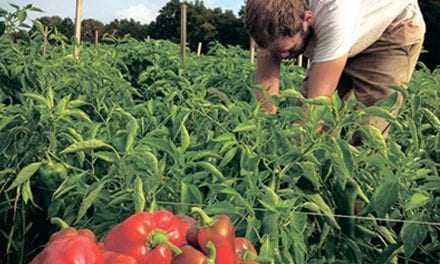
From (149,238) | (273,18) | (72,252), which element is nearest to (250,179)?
(149,238)

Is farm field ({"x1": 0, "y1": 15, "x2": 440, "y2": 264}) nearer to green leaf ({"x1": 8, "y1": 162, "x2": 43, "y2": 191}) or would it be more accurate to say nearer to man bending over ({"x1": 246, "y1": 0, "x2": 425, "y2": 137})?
green leaf ({"x1": 8, "y1": 162, "x2": 43, "y2": 191})

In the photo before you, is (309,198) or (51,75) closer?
(309,198)

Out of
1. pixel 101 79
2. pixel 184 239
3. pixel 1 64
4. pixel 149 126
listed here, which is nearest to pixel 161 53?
pixel 101 79

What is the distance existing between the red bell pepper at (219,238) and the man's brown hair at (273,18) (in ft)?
5.67

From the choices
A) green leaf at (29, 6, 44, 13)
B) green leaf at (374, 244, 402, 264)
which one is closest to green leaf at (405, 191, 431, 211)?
green leaf at (374, 244, 402, 264)

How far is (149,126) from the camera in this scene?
10.4ft

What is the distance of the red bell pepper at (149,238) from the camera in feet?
5.54

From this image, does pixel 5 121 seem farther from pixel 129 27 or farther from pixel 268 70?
pixel 129 27

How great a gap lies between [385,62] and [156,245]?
2685 mm

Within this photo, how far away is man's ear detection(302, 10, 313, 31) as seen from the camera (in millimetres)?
3482

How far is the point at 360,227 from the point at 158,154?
0.64m

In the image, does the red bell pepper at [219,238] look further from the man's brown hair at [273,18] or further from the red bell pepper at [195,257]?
the man's brown hair at [273,18]

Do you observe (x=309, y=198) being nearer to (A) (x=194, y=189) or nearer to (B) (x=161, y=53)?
(A) (x=194, y=189)

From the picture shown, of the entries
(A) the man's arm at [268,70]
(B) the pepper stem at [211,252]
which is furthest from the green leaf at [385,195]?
(A) the man's arm at [268,70]
